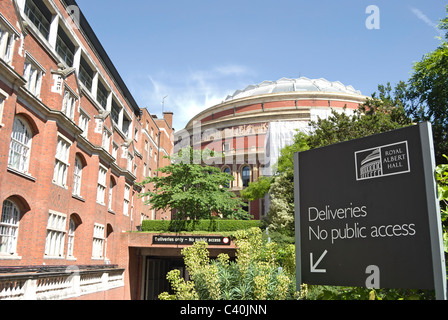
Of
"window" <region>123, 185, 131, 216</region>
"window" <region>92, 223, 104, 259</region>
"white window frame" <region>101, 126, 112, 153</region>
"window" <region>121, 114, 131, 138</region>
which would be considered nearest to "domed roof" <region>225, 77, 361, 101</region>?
"window" <region>121, 114, 131, 138</region>

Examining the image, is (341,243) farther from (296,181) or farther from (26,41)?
(26,41)

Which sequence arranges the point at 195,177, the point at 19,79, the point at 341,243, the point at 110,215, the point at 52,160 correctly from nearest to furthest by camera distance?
the point at 341,243, the point at 19,79, the point at 52,160, the point at 110,215, the point at 195,177

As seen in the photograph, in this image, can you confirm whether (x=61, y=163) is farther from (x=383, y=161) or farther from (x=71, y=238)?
(x=383, y=161)

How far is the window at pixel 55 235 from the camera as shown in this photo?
2131 centimetres

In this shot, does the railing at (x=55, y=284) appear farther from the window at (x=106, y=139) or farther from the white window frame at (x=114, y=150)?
the white window frame at (x=114, y=150)

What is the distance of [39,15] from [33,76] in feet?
13.2

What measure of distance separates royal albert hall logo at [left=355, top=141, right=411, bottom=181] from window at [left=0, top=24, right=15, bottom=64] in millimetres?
16733

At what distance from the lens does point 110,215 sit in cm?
3206

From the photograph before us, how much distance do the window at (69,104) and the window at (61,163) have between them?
1725mm

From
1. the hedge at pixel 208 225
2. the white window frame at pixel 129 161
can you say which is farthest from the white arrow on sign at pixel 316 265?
the white window frame at pixel 129 161

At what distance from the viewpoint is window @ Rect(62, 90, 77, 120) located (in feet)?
74.9
